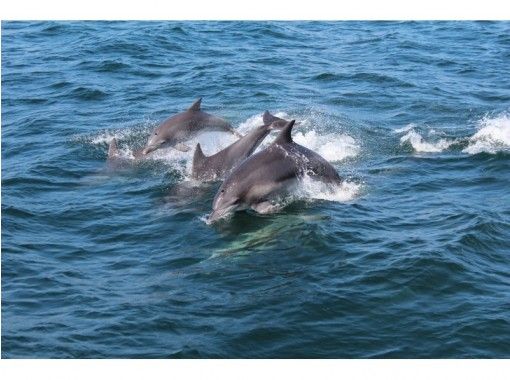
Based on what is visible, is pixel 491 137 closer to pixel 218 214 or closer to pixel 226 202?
pixel 226 202

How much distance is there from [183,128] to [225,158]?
2557 millimetres

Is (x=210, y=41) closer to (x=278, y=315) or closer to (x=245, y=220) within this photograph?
(x=245, y=220)

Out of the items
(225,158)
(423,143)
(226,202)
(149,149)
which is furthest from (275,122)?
(423,143)

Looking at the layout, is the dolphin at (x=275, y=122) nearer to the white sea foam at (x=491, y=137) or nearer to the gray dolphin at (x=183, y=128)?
the gray dolphin at (x=183, y=128)

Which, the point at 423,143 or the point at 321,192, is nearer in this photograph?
the point at 321,192

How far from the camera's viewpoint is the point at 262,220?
16.5 m

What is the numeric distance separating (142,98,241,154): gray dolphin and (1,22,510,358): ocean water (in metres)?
0.37

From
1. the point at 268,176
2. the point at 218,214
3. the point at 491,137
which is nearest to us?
the point at 218,214

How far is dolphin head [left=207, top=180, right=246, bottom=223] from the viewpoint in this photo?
1648cm

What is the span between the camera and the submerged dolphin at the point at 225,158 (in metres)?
19.3

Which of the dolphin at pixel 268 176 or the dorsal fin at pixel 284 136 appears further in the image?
the dorsal fin at pixel 284 136

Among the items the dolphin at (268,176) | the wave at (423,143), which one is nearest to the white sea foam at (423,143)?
the wave at (423,143)

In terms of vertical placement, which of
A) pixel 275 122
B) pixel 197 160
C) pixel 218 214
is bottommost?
pixel 218 214

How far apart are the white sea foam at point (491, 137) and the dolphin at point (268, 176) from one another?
5318mm
